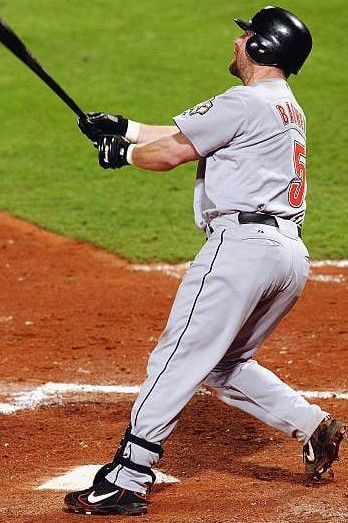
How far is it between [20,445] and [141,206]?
5553mm

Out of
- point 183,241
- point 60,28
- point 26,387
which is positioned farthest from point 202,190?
point 60,28

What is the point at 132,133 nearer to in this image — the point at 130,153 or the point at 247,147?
the point at 130,153

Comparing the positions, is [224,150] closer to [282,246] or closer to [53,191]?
[282,246]

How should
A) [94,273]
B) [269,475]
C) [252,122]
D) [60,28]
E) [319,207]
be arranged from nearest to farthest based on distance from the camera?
[252,122], [269,475], [94,273], [319,207], [60,28]

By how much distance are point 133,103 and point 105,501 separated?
32.6ft

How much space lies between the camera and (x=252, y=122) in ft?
16.6

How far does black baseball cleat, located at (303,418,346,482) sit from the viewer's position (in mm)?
5223

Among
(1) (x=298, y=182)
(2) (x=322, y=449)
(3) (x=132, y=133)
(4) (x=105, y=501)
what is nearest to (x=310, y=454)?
(2) (x=322, y=449)

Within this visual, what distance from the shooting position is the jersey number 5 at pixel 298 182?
205 inches

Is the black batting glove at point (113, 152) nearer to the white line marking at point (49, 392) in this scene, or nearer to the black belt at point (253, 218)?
the black belt at point (253, 218)

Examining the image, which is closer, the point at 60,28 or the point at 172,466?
the point at 172,466

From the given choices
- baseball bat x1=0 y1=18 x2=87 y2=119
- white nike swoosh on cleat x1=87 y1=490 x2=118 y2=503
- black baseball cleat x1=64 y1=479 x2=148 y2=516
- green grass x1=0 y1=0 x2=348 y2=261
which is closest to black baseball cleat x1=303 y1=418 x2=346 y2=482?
black baseball cleat x1=64 y1=479 x2=148 y2=516

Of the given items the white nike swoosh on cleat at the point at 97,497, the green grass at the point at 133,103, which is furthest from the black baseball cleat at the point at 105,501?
the green grass at the point at 133,103

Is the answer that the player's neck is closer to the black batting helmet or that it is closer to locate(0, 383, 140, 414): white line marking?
the black batting helmet
